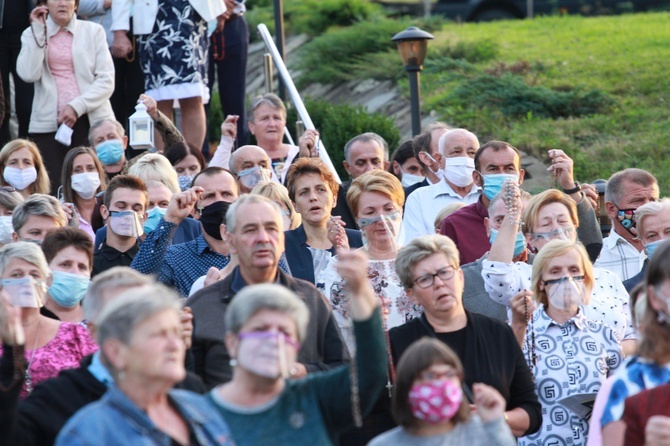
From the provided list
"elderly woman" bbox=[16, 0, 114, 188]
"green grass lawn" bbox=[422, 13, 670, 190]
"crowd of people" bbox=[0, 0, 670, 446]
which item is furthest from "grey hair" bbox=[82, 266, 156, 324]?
"green grass lawn" bbox=[422, 13, 670, 190]

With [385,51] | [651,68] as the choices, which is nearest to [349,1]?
[385,51]

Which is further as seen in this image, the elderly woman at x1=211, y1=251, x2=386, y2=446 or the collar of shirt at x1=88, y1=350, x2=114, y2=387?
the collar of shirt at x1=88, y1=350, x2=114, y2=387

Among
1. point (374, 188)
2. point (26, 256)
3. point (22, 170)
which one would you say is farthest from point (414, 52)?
point (26, 256)

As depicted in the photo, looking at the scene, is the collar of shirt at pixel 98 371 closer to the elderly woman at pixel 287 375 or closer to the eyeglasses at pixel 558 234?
the elderly woman at pixel 287 375

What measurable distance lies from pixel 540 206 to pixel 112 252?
2.95 m

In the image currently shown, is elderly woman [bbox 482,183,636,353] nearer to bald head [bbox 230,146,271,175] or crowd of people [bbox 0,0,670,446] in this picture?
crowd of people [bbox 0,0,670,446]

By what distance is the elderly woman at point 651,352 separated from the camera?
575 centimetres

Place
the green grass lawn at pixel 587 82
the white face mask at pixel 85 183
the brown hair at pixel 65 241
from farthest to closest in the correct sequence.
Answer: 1. the green grass lawn at pixel 587 82
2. the white face mask at pixel 85 183
3. the brown hair at pixel 65 241

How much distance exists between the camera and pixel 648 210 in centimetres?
909

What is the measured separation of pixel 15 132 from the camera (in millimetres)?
15484

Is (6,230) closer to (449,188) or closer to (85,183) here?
(85,183)

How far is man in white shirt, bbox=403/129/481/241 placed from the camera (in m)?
10.5

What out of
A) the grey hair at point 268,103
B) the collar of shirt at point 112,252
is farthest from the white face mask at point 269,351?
the grey hair at point 268,103

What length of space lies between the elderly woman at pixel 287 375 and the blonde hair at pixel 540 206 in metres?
3.19
